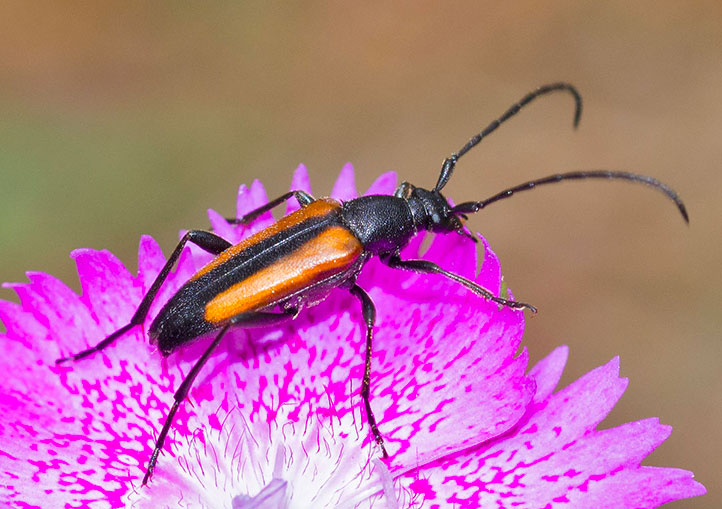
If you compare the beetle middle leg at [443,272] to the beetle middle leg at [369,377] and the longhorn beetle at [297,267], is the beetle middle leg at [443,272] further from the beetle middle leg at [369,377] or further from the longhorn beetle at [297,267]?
the beetle middle leg at [369,377]

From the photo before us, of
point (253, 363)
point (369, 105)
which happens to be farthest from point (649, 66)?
point (253, 363)

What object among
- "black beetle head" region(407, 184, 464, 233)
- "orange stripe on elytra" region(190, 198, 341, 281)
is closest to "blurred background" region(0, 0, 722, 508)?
"orange stripe on elytra" region(190, 198, 341, 281)

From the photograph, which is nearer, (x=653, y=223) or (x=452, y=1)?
(x=653, y=223)

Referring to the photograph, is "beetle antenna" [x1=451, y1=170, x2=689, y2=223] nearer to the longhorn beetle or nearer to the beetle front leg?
the longhorn beetle

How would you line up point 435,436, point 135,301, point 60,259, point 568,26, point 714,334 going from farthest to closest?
point 568,26 → point 714,334 → point 60,259 → point 135,301 → point 435,436

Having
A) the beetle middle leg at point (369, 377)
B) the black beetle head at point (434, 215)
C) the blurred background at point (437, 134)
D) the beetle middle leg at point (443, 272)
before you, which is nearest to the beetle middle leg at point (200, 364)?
the beetle middle leg at point (369, 377)

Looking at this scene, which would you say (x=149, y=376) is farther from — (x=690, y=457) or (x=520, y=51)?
(x=520, y=51)

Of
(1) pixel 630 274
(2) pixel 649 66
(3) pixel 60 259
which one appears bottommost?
(1) pixel 630 274

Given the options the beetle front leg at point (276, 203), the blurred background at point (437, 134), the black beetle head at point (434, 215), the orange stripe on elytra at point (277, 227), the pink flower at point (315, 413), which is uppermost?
the blurred background at point (437, 134)

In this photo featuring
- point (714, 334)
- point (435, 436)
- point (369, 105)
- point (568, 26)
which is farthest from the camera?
point (568, 26)
